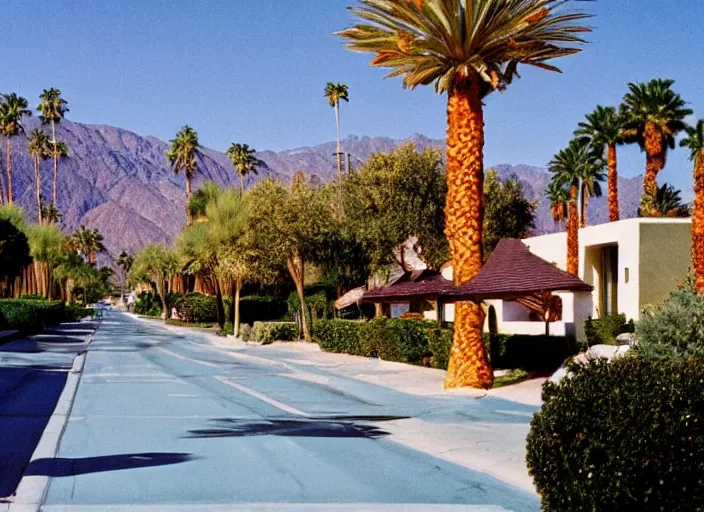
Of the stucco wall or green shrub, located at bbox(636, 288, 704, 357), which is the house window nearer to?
the stucco wall

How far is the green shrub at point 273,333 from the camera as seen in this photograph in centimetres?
4669

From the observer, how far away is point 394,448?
13.1m

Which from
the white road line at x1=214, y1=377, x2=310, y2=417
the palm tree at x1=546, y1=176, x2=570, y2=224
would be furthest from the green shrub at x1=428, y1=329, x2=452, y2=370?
the palm tree at x1=546, y1=176, x2=570, y2=224

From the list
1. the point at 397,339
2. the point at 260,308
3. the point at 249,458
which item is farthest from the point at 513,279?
the point at 260,308

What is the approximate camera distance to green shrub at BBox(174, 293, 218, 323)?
7825cm

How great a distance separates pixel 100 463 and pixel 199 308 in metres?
69.0

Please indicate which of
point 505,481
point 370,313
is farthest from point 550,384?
point 370,313

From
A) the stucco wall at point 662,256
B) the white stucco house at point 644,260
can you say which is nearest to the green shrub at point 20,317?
the white stucco house at point 644,260

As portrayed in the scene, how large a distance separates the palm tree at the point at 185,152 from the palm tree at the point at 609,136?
163 ft

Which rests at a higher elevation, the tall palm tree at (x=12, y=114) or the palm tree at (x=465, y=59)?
the tall palm tree at (x=12, y=114)

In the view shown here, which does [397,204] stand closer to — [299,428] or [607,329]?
[607,329]

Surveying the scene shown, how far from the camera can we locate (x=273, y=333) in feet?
154

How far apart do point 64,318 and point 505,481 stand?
246 ft

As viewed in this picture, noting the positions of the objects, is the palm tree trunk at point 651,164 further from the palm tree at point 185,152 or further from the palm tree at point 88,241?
the palm tree at point 88,241
